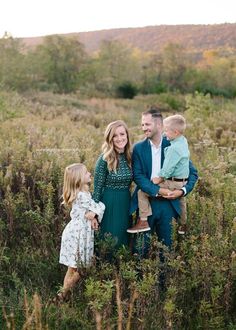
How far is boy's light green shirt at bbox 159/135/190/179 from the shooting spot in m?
4.82

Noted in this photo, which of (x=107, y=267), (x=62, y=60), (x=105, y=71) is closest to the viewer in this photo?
(x=107, y=267)

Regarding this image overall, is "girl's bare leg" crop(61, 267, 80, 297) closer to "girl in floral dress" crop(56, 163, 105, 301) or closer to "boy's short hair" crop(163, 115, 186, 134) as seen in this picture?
"girl in floral dress" crop(56, 163, 105, 301)

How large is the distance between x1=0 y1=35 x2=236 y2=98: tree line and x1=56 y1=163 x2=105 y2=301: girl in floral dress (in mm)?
36188

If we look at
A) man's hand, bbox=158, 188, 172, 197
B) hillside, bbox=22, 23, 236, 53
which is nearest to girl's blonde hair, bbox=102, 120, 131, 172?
man's hand, bbox=158, 188, 172, 197

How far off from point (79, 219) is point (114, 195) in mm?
429

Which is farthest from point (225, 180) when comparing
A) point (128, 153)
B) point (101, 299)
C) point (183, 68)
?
point (183, 68)

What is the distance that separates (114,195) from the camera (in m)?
5.07

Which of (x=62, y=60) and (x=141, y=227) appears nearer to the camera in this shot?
(x=141, y=227)

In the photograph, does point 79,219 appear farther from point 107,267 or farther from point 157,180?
point 157,180

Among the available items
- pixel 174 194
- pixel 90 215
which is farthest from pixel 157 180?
pixel 90 215

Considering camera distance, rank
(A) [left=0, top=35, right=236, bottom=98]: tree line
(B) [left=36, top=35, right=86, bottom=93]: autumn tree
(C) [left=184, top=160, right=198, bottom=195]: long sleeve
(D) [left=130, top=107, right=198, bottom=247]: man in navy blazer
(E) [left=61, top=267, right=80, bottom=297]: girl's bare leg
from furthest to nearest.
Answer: (B) [left=36, top=35, right=86, bottom=93]: autumn tree
(A) [left=0, top=35, right=236, bottom=98]: tree line
(C) [left=184, top=160, right=198, bottom=195]: long sleeve
(D) [left=130, top=107, right=198, bottom=247]: man in navy blazer
(E) [left=61, top=267, right=80, bottom=297]: girl's bare leg

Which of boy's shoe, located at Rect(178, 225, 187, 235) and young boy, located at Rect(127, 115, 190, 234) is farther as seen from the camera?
boy's shoe, located at Rect(178, 225, 187, 235)

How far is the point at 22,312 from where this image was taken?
14.4 feet

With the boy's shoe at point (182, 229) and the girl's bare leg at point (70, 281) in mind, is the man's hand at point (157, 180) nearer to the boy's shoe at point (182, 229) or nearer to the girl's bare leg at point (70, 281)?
the boy's shoe at point (182, 229)
